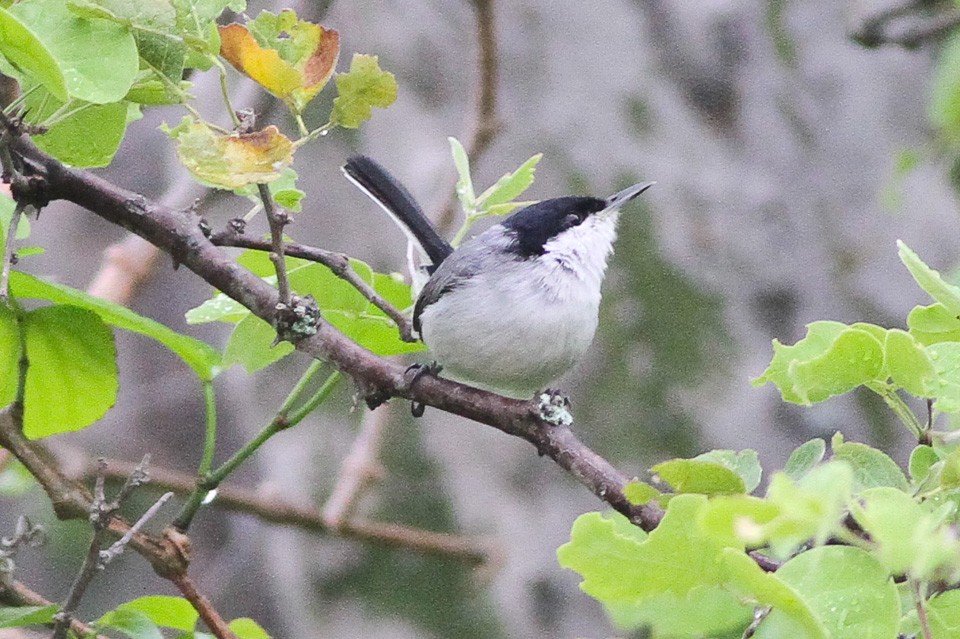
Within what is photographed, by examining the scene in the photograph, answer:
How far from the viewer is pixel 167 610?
3.71 feet

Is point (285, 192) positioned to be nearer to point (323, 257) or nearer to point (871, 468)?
point (323, 257)

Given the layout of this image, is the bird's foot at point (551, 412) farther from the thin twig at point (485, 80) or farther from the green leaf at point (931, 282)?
the thin twig at point (485, 80)

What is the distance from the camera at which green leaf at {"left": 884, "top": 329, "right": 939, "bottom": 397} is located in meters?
0.80

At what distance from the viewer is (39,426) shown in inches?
49.1

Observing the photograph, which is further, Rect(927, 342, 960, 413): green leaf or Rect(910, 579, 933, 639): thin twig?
A: Rect(927, 342, 960, 413): green leaf

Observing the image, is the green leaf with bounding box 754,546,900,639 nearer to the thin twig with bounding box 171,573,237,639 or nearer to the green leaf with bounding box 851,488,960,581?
the green leaf with bounding box 851,488,960,581

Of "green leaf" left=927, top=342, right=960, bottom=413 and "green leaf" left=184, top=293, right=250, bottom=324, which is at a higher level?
"green leaf" left=184, top=293, right=250, bottom=324

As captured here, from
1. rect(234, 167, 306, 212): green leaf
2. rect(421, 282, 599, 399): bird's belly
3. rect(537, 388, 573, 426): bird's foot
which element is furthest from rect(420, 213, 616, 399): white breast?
rect(537, 388, 573, 426): bird's foot

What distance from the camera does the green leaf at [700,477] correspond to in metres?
0.82

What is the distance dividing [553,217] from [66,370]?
3.85 ft

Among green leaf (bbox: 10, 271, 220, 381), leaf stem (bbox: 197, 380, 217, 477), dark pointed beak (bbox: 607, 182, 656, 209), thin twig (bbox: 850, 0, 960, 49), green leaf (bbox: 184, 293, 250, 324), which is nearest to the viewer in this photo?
green leaf (bbox: 10, 271, 220, 381)

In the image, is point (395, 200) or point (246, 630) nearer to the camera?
point (246, 630)

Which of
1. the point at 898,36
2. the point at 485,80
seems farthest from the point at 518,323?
the point at 898,36

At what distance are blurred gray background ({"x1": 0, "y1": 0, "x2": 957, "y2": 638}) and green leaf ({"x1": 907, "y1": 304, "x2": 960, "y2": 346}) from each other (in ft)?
6.90
